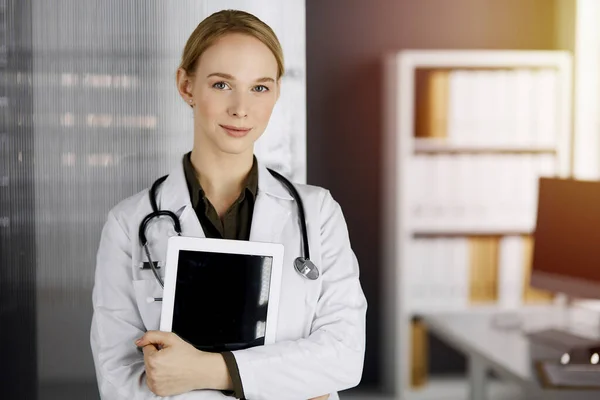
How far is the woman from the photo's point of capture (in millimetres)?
1146

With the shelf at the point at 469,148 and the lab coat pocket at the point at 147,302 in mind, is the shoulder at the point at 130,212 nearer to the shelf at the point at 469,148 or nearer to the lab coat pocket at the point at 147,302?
the lab coat pocket at the point at 147,302

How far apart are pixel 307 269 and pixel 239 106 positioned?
1.01ft

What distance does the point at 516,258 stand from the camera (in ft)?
11.2

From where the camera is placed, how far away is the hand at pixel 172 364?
1.10 metres

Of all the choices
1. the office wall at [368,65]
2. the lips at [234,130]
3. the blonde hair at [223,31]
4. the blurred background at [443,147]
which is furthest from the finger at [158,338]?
the office wall at [368,65]

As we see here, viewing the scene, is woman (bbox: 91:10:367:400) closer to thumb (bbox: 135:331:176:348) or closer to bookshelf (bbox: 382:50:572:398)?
thumb (bbox: 135:331:176:348)

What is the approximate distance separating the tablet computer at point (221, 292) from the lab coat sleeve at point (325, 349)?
5 centimetres

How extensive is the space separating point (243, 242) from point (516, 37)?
2.97 m

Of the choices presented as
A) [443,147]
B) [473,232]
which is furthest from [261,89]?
[473,232]

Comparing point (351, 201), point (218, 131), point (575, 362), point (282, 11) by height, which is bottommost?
point (575, 362)

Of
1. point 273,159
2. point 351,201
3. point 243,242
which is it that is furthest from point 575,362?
point 351,201

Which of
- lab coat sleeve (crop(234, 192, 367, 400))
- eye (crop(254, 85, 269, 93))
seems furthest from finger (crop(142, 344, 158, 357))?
eye (crop(254, 85, 269, 93))

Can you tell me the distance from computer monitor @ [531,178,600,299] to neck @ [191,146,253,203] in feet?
4.80

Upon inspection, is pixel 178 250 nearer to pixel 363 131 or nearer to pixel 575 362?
pixel 575 362
